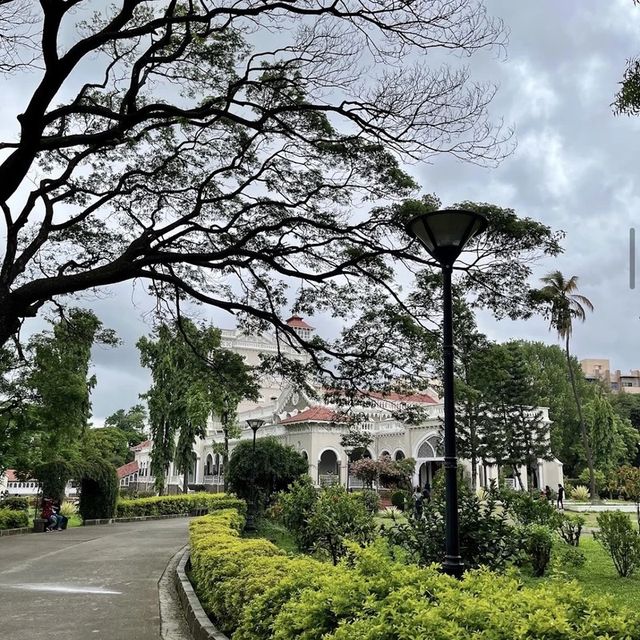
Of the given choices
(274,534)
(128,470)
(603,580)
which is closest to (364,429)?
(274,534)

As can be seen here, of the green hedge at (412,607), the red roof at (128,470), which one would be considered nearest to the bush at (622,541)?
the green hedge at (412,607)

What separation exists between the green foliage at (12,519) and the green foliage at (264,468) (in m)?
7.77

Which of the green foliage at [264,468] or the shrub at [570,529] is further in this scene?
the green foliage at [264,468]

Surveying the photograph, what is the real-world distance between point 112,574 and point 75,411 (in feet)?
28.3

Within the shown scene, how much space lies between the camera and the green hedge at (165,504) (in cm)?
2887

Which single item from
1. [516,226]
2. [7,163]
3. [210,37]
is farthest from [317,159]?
[7,163]

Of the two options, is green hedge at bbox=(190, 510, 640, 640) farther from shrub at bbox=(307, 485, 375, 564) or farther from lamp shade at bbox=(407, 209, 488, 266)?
shrub at bbox=(307, 485, 375, 564)

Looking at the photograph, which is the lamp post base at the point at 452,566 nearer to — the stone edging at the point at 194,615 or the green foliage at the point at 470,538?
the stone edging at the point at 194,615

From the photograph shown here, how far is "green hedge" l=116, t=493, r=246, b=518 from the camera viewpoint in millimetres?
28872

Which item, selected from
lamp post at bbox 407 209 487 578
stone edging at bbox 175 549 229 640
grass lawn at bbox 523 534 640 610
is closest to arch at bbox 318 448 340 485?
grass lawn at bbox 523 534 640 610

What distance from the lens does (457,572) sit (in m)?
4.69

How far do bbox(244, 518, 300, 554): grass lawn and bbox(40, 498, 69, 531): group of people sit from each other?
26.6 feet

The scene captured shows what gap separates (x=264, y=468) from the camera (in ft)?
61.1

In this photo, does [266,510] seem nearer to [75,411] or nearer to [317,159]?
[75,411]
